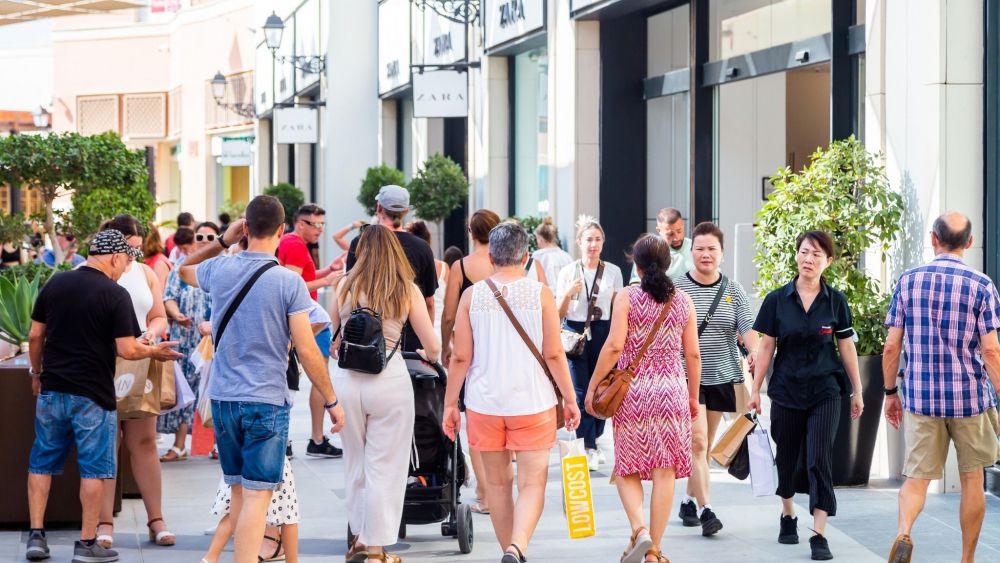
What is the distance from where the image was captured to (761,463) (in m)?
7.34

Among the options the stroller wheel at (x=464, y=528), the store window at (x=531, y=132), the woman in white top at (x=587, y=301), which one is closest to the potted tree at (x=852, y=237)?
the woman in white top at (x=587, y=301)

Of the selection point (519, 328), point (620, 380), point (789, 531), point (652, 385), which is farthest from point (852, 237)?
point (519, 328)

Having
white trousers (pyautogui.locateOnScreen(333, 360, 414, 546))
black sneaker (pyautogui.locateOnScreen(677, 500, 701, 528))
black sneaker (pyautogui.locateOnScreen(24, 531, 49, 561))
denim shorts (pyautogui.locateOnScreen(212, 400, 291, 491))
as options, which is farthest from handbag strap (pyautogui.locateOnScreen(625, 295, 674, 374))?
black sneaker (pyautogui.locateOnScreen(24, 531, 49, 561))

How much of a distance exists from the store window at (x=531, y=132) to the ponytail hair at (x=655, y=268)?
10150 mm

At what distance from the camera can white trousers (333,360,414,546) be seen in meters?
6.62

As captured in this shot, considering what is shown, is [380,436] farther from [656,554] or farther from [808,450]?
[808,450]

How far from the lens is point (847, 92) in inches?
439

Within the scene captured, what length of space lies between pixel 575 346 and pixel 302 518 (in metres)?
2.41

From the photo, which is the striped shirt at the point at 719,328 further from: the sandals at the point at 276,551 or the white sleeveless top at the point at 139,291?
the white sleeveless top at the point at 139,291

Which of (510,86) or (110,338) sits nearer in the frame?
(110,338)

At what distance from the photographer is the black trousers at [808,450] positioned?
23.8 feet

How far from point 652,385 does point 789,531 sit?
4.77 ft

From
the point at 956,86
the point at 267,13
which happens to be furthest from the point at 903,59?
the point at 267,13

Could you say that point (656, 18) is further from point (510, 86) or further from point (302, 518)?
point (302, 518)
